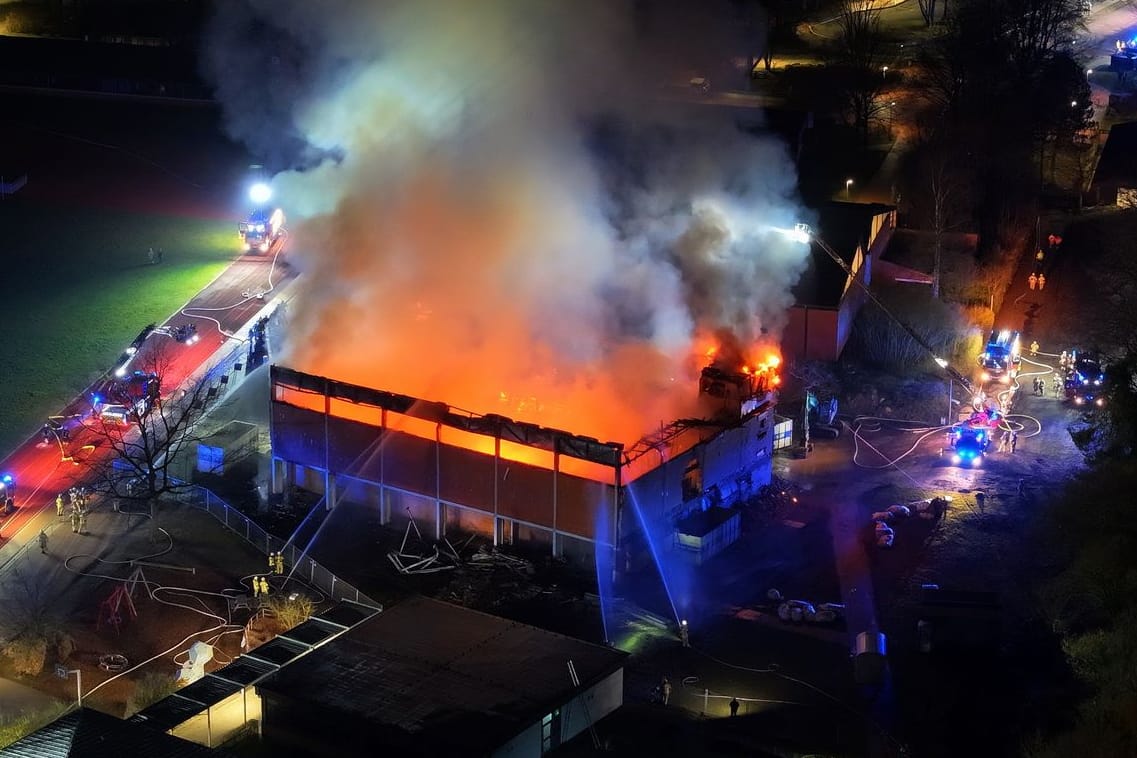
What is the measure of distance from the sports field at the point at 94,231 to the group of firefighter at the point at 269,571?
11.7 metres

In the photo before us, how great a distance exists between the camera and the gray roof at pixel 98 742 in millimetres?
22969

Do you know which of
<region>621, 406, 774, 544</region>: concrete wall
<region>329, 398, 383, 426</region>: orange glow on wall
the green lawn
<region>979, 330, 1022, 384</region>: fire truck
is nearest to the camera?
<region>621, 406, 774, 544</region>: concrete wall

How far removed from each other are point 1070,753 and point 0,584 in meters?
22.9

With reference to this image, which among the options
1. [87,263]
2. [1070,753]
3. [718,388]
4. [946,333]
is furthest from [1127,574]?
[87,263]

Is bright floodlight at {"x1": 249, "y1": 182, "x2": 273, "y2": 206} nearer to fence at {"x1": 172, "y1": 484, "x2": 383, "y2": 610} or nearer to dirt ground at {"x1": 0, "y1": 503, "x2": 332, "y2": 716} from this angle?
fence at {"x1": 172, "y1": 484, "x2": 383, "y2": 610}

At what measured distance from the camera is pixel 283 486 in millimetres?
38250

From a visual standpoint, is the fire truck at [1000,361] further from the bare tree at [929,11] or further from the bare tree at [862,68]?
the bare tree at [929,11]

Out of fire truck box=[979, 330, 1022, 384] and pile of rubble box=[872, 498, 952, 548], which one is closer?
pile of rubble box=[872, 498, 952, 548]

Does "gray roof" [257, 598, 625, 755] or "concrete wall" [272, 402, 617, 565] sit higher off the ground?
"concrete wall" [272, 402, 617, 565]

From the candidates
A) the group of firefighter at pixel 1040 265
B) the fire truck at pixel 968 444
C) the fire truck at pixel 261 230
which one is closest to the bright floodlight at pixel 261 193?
the fire truck at pixel 261 230

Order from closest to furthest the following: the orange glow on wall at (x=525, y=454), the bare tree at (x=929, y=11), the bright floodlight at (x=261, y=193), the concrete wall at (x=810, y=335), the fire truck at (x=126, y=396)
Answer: the orange glow on wall at (x=525, y=454) → the fire truck at (x=126, y=396) → the concrete wall at (x=810, y=335) → the bright floodlight at (x=261, y=193) → the bare tree at (x=929, y=11)

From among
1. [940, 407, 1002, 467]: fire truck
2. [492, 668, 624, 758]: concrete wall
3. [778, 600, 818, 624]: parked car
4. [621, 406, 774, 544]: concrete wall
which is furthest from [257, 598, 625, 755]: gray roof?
[940, 407, 1002, 467]: fire truck

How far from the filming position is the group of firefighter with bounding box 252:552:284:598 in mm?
32531

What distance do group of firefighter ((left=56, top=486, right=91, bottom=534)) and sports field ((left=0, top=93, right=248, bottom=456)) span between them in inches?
197
